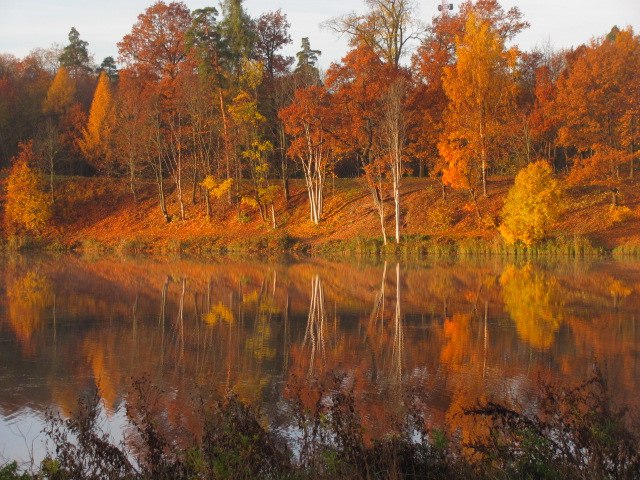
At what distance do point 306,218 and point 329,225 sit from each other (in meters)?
3.15

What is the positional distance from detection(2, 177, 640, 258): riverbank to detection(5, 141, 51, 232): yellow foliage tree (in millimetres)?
1383

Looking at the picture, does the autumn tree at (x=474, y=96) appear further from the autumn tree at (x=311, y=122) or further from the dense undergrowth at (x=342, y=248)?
the autumn tree at (x=311, y=122)

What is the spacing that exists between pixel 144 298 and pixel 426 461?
713 inches

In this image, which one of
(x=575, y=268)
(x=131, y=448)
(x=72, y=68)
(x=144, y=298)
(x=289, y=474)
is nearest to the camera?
(x=289, y=474)

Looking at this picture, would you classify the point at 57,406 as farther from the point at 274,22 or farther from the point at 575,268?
the point at 274,22

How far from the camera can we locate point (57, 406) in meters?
10.7

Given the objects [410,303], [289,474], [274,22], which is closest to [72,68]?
[274,22]

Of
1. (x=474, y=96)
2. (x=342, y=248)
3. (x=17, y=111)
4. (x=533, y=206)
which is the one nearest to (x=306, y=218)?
(x=342, y=248)

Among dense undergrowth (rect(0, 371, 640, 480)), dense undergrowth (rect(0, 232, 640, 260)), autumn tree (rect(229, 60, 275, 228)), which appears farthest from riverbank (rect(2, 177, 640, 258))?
dense undergrowth (rect(0, 371, 640, 480))

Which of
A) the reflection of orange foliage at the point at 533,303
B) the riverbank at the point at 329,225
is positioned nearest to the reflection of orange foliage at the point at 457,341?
the reflection of orange foliage at the point at 533,303

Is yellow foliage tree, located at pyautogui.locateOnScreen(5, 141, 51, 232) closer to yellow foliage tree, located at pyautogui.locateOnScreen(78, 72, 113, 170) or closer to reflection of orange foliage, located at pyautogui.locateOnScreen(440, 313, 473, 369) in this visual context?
yellow foliage tree, located at pyautogui.locateOnScreen(78, 72, 113, 170)

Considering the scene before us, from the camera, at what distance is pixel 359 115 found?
4347 centimetres

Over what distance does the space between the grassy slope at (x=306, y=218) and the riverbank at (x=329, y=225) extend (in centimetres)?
7

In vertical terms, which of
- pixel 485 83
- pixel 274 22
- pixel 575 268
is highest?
pixel 274 22
